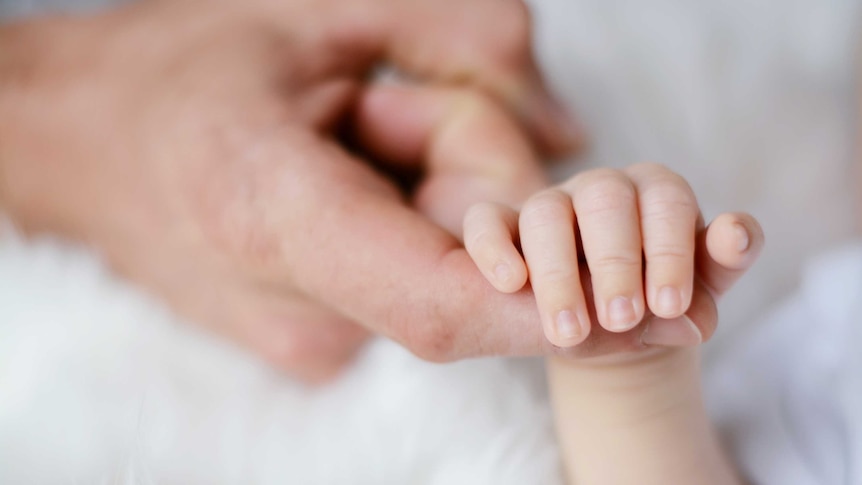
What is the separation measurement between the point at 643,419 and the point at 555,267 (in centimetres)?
15

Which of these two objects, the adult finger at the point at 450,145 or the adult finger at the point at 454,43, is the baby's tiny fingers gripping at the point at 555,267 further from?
the adult finger at the point at 454,43

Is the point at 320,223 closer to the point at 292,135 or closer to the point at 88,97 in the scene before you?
the point at 292,135

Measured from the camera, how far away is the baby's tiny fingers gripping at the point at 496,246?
0.44 m

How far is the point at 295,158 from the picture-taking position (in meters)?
0.60

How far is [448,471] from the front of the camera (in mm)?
554

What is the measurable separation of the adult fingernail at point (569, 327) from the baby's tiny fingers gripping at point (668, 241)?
1.6 inches

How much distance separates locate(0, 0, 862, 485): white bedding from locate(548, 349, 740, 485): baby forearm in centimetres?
5

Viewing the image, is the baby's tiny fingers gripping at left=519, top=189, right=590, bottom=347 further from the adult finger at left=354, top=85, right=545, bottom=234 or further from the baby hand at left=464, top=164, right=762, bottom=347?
the adult finger at left=354, top=85, right=545, bottom=234

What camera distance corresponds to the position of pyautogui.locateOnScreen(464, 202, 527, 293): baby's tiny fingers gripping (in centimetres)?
44

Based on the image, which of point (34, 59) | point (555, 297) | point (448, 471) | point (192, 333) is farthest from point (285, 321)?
point (34, 59)

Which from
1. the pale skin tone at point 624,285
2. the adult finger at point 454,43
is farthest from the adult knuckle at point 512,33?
the pale skin tone at point 624,285

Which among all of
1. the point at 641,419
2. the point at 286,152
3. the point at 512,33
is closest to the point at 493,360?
the point at 641,419

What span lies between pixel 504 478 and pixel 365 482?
0.10m

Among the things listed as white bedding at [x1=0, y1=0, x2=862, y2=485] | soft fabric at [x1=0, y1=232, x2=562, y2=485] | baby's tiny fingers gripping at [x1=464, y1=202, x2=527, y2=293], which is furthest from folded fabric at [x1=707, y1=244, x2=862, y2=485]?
baby's tiny fingers gripping at [x1=464, y1=202, x2=527, y2=293]
